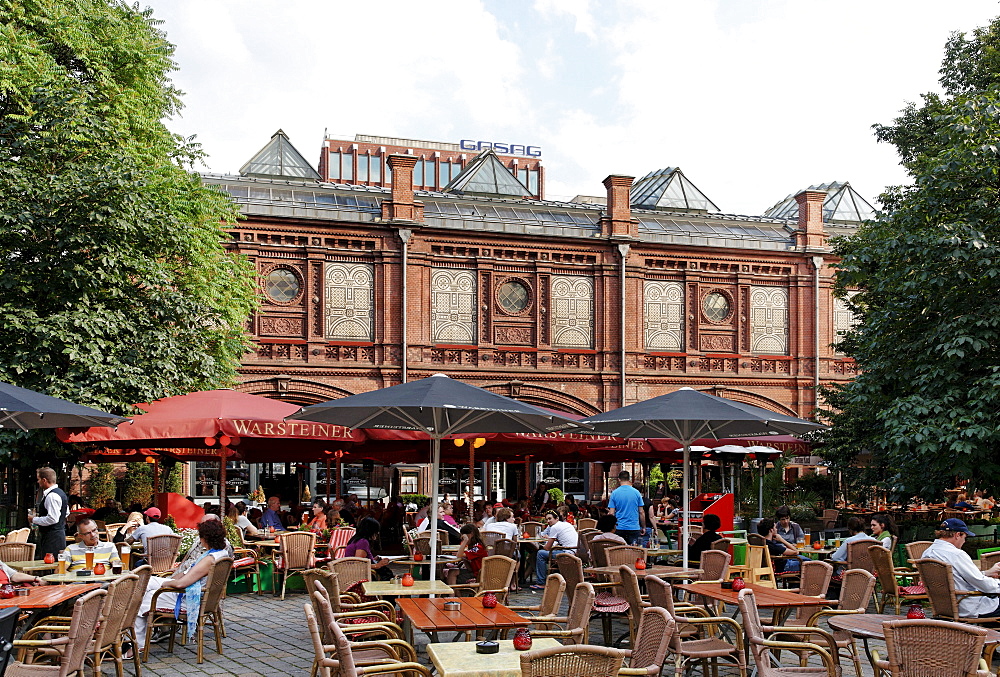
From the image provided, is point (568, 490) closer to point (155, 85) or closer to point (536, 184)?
point (155, 85)

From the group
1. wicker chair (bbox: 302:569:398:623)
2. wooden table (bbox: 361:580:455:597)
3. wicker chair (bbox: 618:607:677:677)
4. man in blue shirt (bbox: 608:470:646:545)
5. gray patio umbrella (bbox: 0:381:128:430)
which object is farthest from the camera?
man in blue shirt (bbox: 608:470:646:545)

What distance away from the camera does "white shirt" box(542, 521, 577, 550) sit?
1293 cm

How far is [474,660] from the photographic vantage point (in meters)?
5.48

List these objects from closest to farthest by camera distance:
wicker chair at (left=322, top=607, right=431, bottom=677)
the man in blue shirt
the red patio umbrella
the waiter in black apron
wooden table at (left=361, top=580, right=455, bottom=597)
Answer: wicker chair at (left=322, top=607, right=431, bottom=677)
wooden table at (left=361, top=580, right=455, bottom=597)
the waiter in black apron
the red patio umbrella
the man in blue shirt

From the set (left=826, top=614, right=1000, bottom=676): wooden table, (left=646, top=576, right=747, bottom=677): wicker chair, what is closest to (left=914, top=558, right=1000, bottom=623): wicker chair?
(left=826, top=614, right=1000, bottom=676): wooden table

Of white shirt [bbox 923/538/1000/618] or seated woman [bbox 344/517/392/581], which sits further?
seated woman [bbox 344/517/392/581]

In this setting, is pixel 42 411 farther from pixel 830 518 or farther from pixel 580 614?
pixel 830 518

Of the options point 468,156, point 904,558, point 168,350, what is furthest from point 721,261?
Result: point 468,156

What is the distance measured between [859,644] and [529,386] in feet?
58.8

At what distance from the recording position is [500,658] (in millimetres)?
5539

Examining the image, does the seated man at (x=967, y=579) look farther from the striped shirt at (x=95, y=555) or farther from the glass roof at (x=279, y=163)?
the glass roof at (x=279, y=163)

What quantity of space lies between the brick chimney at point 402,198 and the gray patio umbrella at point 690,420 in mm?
15492

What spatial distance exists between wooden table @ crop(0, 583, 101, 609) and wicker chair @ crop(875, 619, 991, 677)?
5459 millimetres

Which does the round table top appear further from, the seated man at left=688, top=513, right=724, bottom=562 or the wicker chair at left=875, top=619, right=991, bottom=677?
the seated man at left=688, top=513, right=724, bottom=562
